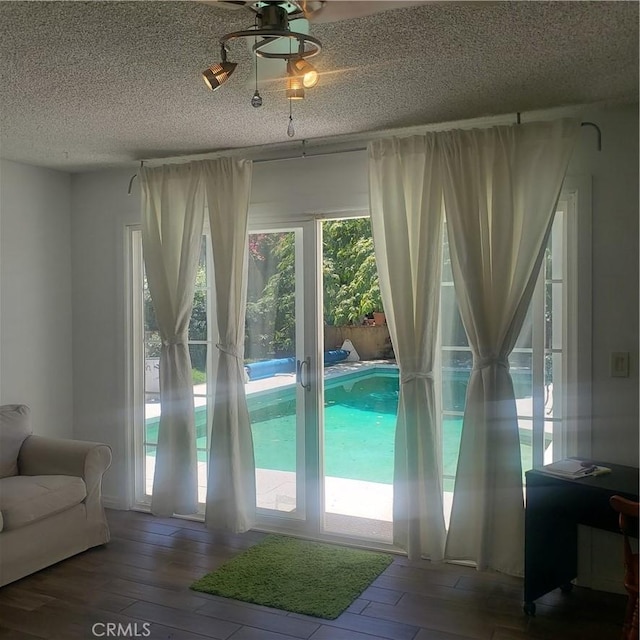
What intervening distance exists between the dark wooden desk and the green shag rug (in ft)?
2.79

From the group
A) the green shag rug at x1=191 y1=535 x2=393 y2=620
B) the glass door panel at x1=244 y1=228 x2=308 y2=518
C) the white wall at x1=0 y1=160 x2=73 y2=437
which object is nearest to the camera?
the green shag rug at x1=191 y1=535 x2=393 y2=620

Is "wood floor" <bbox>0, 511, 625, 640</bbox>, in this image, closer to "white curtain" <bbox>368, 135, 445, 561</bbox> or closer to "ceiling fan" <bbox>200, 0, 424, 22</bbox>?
"white curtain" <bbox>368, 135, 445, 561</bbox>

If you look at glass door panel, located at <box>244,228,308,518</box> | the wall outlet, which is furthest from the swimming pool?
the wall outlet

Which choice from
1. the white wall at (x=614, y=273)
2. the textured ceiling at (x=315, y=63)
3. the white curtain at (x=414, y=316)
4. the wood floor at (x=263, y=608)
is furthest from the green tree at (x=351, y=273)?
the wood floor at (x=263, y=608)

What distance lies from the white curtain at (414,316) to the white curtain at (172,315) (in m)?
1.33

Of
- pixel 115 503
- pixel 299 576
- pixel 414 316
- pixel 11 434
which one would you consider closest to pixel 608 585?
pixel 299 576

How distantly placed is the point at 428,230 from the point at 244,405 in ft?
5.18

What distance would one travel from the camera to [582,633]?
285 centimetres

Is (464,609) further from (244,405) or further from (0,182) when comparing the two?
(0,182)

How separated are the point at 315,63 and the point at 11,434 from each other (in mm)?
2835

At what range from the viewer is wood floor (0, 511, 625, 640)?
286 centimetres

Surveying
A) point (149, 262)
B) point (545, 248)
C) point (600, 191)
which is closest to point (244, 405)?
point (149, 262)

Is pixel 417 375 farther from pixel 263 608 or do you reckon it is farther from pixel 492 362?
pixel 263 608

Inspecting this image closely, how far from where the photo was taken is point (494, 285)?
334cm
